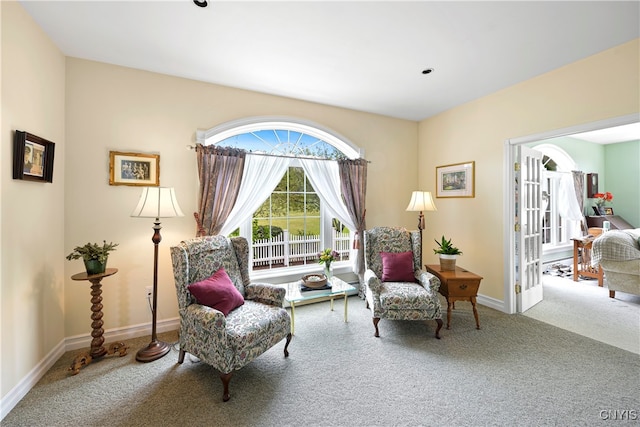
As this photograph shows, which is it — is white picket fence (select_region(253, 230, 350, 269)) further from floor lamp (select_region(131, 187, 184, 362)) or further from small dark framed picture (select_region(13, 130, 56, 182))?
small dark framed picture (select_region(13, 130, 56, 182))

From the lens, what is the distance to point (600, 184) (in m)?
6.14

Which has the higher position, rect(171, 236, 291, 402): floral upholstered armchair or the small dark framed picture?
the small dark framed picture

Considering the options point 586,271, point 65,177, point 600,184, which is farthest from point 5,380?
point 600,184

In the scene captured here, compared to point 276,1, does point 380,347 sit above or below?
below

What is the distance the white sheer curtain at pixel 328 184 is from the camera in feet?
11.9

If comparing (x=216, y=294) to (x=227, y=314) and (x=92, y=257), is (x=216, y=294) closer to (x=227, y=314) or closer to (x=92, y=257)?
(x=227, y=314)

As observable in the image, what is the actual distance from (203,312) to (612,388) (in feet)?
10.3

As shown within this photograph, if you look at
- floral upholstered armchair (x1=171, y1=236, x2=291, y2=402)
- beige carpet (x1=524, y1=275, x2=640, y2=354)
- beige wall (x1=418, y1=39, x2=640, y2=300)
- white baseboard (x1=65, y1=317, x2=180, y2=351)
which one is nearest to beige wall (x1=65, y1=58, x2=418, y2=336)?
white baseboard (x1=65, y1=317, x2=180, y2=351)

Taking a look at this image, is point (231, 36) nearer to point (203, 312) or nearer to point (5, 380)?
point (203, 312)

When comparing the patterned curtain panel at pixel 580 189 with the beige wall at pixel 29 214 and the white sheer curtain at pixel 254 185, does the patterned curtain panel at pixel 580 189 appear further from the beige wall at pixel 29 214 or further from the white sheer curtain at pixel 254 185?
the beige wall at pixel 29 214

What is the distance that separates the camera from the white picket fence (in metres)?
3.51

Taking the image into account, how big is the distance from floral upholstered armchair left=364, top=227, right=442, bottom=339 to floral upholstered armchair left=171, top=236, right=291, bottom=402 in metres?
1.02

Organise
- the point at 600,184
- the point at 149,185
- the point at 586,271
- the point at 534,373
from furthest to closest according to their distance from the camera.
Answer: the point at 600,184
the point at 586,271
the point at 149,185
the point at 534,373

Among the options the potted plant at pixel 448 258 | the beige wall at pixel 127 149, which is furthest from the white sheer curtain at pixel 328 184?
the potted plant at pixel 448 258
